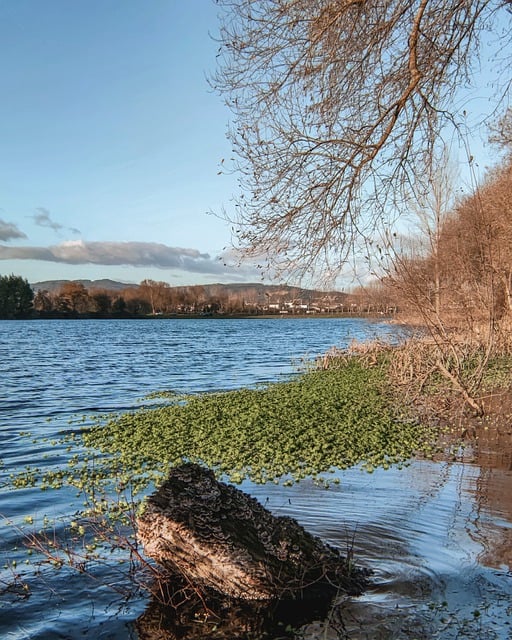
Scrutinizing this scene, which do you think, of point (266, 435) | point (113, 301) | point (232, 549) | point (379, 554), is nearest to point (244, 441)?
point (266, 435)

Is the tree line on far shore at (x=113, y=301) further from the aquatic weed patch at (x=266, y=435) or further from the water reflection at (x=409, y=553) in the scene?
the water reflection at (x=409, y=553)

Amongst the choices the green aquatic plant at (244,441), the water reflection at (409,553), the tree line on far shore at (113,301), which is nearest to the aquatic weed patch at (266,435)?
the green aquatic plant at (244,441)

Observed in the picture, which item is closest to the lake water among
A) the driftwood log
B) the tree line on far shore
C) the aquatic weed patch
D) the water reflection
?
the water reflection

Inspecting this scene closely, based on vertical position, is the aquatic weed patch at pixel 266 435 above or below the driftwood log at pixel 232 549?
below

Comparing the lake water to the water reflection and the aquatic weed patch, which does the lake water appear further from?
the aquatic weed patch

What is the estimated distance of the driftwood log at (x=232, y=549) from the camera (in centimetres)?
584

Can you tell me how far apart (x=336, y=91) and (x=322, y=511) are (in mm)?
5865

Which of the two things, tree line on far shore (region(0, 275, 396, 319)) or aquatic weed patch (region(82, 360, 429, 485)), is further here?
tree line on far shore (region(0, 275, 396, 319))

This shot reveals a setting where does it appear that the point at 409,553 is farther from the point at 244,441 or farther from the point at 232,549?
the point at 244,441

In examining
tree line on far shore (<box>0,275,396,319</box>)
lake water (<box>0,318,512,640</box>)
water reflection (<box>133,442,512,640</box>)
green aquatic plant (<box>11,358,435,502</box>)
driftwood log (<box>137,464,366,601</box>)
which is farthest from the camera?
tree line on far shore (<box>0,275,396,319</box>)

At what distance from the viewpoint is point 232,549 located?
5836mm

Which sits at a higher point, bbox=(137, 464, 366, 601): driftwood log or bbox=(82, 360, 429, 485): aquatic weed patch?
bbox=(137, 464, 366, 601): driftwood log

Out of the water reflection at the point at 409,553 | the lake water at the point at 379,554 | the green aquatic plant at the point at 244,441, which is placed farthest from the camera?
the green aquatic plant at the point at 244,441

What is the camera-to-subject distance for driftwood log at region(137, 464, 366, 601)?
584 centimetres
